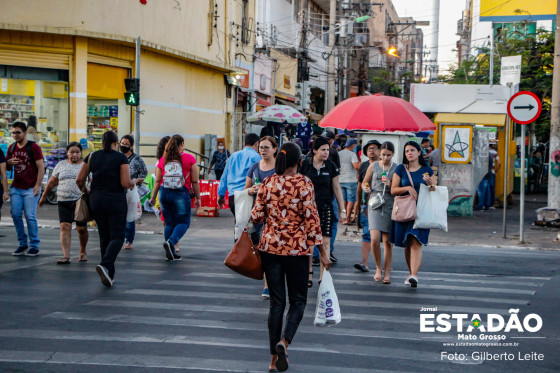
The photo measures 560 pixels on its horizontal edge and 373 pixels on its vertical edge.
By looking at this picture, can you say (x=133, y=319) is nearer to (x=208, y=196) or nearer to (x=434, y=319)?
(x=434, y=319)

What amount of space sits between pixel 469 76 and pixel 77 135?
30.1 metres

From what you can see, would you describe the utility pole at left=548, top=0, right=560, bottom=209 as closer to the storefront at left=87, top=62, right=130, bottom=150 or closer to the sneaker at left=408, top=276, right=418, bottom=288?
the sneaker at left=408, top=276, right=418, bottom=288

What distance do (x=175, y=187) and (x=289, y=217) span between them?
552cm

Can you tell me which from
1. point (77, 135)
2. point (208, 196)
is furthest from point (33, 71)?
point (208, 196)

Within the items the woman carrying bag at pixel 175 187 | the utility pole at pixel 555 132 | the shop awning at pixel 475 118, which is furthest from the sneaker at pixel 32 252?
the shop awning at pixel 475 118

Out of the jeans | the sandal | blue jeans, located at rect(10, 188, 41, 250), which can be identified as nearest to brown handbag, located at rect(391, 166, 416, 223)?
the sandal

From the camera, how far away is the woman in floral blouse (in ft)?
19.5

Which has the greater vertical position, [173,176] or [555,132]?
[555,132]

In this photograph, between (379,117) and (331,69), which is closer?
(379,117)

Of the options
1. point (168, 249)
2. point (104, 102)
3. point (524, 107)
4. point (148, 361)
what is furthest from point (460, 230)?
point (148, 361)

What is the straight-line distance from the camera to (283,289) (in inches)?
238

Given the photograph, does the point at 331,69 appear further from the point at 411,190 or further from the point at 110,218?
the point at 110,218

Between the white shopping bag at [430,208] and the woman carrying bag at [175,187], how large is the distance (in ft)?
11.7

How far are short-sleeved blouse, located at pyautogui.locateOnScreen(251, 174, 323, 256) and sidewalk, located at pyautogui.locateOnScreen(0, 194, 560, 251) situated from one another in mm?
8900
